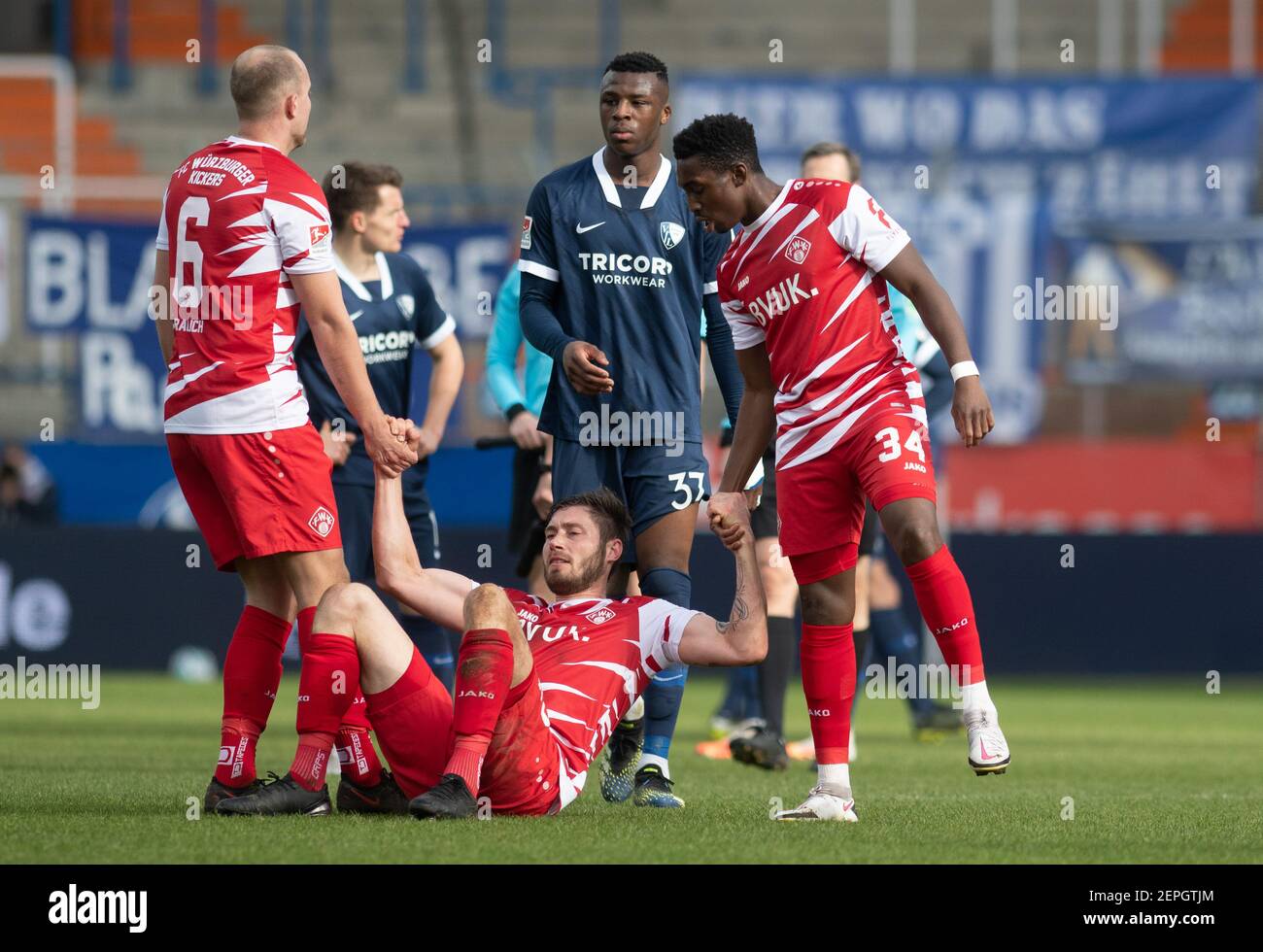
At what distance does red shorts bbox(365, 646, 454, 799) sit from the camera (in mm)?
5027

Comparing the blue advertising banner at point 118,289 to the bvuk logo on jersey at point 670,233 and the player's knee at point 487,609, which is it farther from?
the player's knee at point 487,609

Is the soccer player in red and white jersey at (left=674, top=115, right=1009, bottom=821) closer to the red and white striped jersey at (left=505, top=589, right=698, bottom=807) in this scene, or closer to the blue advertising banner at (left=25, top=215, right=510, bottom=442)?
the red and white striped jersey at (left=505, top=589, right=698, bottom=807)

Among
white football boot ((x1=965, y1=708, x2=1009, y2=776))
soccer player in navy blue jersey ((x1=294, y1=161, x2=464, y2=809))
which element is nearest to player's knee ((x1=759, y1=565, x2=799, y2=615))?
soccer player in navy blue jersey ((x1=294, y1=161, x2=464, y2=809))

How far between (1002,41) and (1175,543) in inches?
287

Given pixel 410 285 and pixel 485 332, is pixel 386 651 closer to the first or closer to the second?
pixel 410 285

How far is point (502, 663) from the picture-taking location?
16.1ft

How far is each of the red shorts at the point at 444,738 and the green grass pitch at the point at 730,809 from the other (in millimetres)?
135

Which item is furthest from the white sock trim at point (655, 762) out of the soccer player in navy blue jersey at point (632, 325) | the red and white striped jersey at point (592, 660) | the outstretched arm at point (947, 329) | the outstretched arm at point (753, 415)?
the outstretched arm at point (947, 329)

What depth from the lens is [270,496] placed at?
208 inches

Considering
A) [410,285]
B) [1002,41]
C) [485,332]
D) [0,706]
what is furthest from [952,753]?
[1002,41]

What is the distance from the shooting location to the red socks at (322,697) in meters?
5.01

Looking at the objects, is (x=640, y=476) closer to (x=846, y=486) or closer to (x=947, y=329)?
(x=846, y=486)
